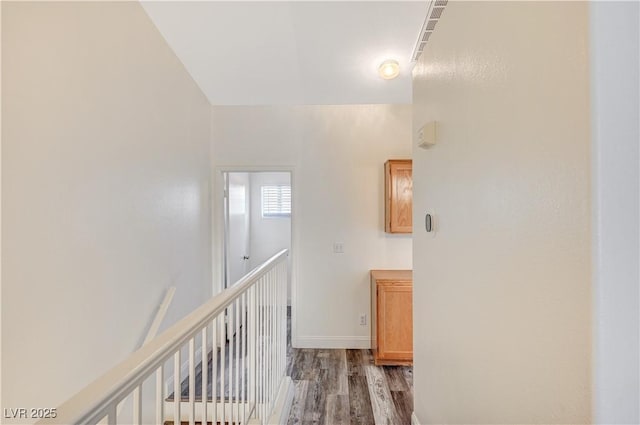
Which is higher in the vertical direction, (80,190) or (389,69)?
(389,69)

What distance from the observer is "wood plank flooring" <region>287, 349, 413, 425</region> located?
2221 millimetres

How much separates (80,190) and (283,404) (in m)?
1.85

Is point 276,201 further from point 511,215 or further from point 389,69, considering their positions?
point 511,215

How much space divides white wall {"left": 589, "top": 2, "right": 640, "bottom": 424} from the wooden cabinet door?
237 centimetres

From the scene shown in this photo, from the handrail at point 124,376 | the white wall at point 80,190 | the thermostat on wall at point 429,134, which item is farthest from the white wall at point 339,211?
the handrail at point 124,376

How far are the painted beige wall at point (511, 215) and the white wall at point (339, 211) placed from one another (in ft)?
5.80

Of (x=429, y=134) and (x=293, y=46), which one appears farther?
(x=293, y=46)

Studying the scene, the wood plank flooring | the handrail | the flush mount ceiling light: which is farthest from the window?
the handrail

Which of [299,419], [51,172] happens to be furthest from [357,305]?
[51,172]

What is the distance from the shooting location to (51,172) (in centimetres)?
151

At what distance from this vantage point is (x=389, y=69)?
8.75ft

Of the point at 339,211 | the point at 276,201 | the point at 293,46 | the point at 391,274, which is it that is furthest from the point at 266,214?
the point at 293,46

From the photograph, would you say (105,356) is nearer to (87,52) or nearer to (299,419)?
(299,419)

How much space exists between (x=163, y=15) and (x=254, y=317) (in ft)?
7.50
